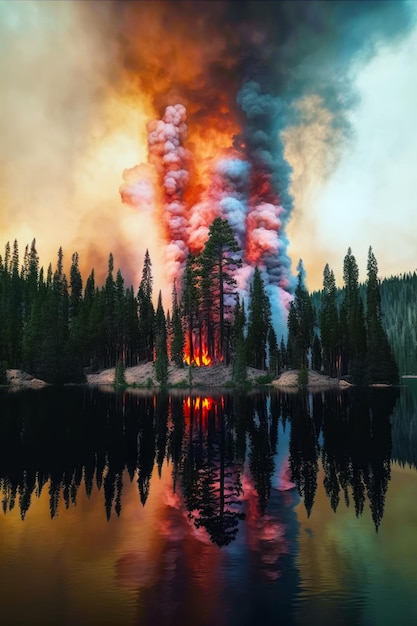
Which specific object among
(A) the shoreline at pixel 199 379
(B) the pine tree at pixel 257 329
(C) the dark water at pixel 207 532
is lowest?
(C) the dark water at pixel 207 532

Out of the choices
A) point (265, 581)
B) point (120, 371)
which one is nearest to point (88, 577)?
point (265, 581)

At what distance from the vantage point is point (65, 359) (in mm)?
101875

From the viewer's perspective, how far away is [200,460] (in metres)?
17.3

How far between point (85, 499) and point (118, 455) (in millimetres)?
5355

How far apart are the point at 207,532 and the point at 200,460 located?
7164mm

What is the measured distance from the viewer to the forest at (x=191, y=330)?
9519cm

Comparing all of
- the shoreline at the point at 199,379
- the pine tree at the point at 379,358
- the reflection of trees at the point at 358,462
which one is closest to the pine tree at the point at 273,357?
the shoreline at the point at 199,379

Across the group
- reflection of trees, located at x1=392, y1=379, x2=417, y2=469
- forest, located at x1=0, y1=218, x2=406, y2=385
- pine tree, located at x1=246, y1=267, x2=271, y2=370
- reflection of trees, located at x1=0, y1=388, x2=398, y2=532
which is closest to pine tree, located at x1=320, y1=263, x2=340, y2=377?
forest, located at x1=0, y1=218, x2=406, y2=385

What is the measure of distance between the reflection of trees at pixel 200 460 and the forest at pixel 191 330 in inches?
2384

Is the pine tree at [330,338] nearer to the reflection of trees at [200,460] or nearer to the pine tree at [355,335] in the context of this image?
the pine tree at [355,335]

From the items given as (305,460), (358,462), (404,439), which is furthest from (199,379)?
(358,462)

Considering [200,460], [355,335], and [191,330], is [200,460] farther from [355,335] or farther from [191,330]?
[355,335]

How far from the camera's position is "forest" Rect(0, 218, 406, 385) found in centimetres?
9519

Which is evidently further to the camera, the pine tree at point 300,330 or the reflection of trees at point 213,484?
the pine tree at point 300,330
